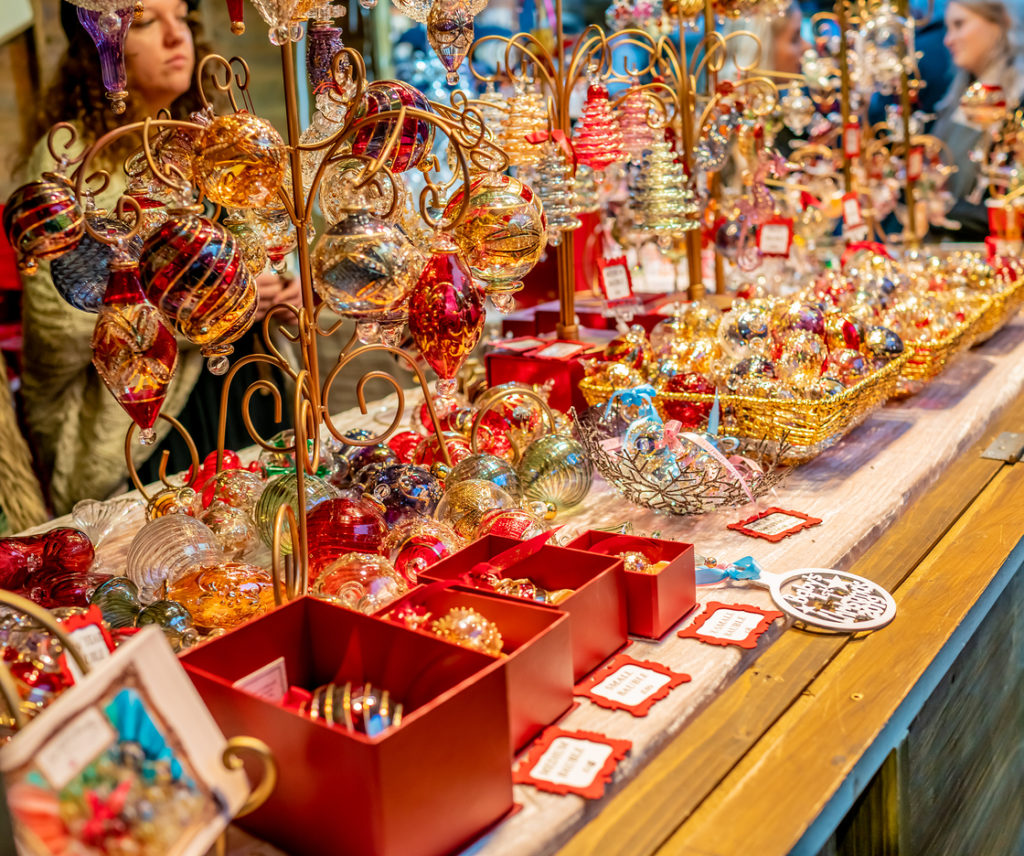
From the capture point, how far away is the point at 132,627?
1146mm

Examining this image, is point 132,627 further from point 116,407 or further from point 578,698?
point 116,407

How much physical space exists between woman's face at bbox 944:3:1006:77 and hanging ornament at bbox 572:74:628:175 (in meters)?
3.01

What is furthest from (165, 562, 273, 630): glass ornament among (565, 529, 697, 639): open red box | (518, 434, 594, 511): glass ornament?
(518, 434, 594, 511): glass ornament

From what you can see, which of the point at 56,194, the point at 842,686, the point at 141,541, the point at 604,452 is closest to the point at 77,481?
the point at 141,541

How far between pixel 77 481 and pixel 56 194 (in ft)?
6.59

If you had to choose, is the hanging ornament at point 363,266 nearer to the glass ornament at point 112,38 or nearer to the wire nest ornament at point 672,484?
the glass ornament at point 112,38

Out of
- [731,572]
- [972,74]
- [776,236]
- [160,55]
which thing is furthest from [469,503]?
[972,74]

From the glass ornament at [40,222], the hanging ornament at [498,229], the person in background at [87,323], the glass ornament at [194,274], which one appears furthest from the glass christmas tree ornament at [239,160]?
the person in background at [87,323]

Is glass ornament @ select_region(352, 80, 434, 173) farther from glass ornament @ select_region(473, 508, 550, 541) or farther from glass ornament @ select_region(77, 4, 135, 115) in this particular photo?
glass ornament @ select_region(473, 508, 550, 541)

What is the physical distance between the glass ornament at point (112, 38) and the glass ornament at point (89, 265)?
141 millimetres

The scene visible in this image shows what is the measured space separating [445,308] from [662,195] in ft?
3.72

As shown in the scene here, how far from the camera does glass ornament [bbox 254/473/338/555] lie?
1432 millimetres

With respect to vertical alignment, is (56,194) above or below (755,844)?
above

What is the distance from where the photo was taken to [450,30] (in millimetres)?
1304
